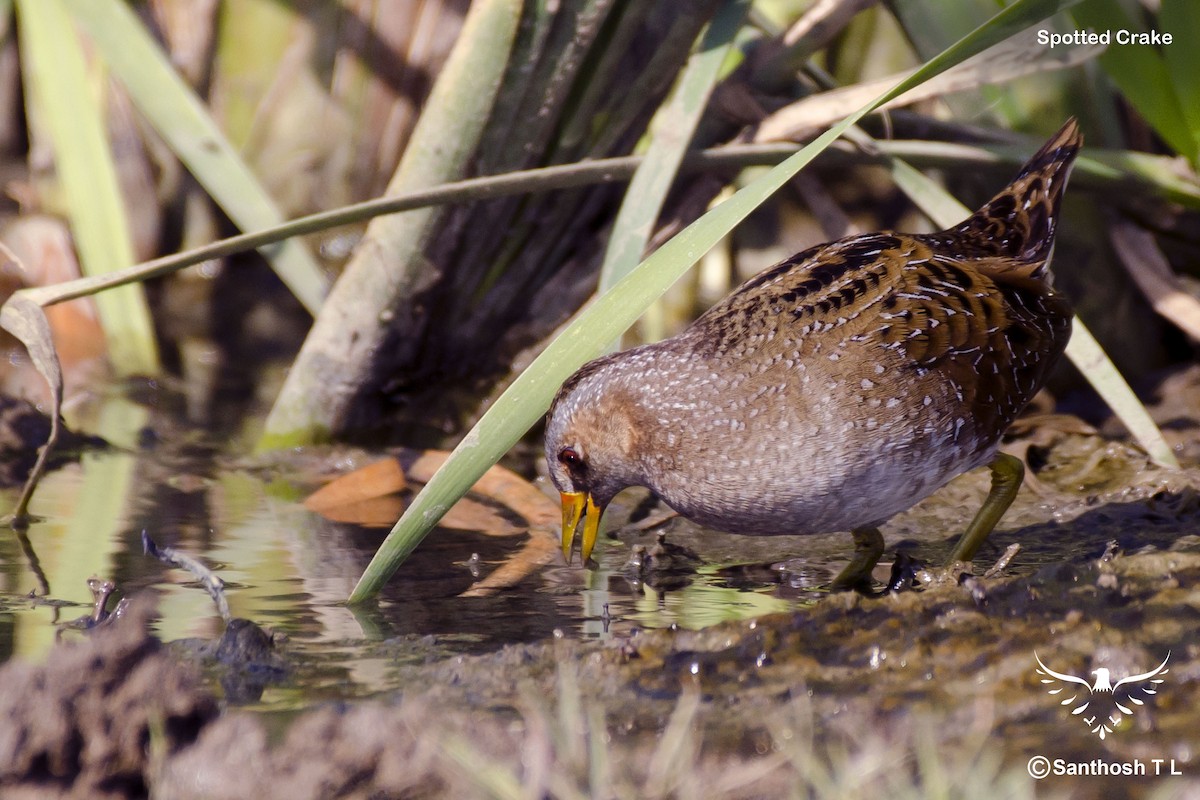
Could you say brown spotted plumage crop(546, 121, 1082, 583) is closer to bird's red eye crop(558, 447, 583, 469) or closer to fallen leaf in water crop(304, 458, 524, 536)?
bird's red eye crop(558, 447, 583, 469)

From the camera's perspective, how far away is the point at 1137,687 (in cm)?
241

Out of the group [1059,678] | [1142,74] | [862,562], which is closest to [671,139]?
[862,562]

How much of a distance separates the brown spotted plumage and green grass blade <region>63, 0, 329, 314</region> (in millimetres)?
1713

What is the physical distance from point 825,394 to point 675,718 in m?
1.21

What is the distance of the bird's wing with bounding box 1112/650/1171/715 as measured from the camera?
2.35 m

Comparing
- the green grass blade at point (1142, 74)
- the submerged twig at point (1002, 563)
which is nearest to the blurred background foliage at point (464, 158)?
the green grass blade at point (1142, 74)

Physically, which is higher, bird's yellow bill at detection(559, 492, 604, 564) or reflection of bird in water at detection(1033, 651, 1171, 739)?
bird's yellow bill at detection(559, 492, 604, 564)

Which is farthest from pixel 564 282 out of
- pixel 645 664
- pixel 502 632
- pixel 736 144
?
pixel 645 664

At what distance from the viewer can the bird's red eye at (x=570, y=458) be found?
11.5 feet

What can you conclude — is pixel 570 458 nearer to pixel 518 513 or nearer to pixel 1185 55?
pixel 518 513

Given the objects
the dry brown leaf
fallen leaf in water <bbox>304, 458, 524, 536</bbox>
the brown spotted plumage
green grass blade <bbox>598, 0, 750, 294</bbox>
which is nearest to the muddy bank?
the brown spotted plumage

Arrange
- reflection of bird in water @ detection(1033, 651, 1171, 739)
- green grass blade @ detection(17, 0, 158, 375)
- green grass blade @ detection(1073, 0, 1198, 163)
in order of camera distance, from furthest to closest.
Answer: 1. green grass blade @ detection(17, 0, 158, 375)
2. green grass blade @ detection(1073, 0, 1198, 163)
3. reflection of bird in water @ detection(1033, 651, 1171, 739)

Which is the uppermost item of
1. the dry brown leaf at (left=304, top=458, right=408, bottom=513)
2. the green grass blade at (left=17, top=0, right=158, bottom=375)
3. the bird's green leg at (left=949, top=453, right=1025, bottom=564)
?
the green grass blade at (left=17, top=0, right=158, bottom=375)

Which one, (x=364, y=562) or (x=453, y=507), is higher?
(x=453, y=507)
